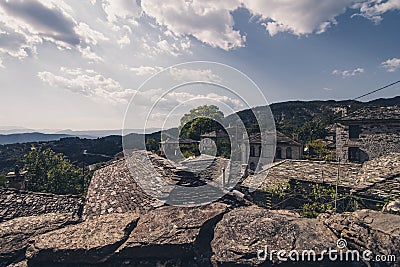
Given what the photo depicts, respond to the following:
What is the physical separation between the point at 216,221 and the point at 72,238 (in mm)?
2078

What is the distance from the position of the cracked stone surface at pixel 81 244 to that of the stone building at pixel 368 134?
23.9 metres

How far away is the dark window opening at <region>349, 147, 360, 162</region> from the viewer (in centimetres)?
2148

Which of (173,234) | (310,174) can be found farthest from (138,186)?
(310,174)

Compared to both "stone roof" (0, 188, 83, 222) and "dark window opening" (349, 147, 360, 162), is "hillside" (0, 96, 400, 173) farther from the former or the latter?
"stone roof" (0, 188, 83, 222)

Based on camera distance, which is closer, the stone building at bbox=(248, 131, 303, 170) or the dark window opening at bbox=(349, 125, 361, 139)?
the dark window opening at bbox=(349, 125, 361, 139)

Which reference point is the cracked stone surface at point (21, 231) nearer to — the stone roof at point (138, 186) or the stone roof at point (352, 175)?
the stone roof at point (138, 186)

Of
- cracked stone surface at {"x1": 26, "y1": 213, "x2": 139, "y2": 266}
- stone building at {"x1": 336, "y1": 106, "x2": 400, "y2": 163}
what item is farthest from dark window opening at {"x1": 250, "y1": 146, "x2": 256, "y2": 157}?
cracked stone surface at {"x1": 26, "y1": 213, "x2": 139, "y2": 266}

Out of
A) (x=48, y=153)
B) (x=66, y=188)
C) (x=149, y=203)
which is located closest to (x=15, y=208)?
(x=149, y=203)

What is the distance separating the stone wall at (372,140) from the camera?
19.3 m

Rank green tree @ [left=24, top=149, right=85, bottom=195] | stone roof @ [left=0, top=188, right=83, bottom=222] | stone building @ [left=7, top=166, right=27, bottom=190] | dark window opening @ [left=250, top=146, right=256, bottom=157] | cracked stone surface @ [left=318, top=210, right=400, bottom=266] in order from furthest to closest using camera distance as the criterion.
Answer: dark window opening @ [left=250, top=146, right=256, bottom=157], green tree @ [left=24, top=149, right=85, bottom=195], stone building @ [left=7, top=166, right=27, bottom=190], stone roof @ [left=0, top=188, right=83, bottom=222], cracked stone surface @ [left=318, top=210, right=400, bottom=266]

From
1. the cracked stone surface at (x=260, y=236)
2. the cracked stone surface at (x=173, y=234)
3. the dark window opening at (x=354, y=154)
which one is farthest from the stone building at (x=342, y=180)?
the dark window opening at (x=354, y=154)

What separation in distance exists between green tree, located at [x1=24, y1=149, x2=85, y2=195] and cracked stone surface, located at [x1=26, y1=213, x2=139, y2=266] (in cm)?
1703

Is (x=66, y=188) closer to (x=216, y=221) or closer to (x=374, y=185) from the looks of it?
(x=216, y=221)

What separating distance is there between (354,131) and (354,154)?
2.26 metres
